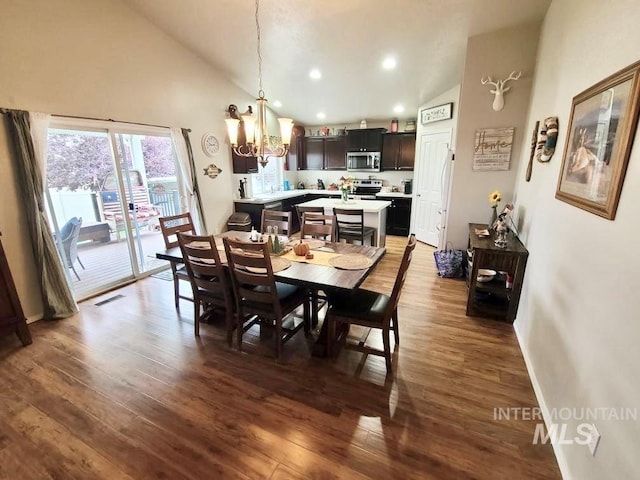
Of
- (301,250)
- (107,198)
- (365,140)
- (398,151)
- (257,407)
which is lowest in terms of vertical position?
(257,407)

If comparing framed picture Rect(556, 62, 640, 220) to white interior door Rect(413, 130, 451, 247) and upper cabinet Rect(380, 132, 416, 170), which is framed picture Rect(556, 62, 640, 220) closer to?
white interior door Rect(413, 130, 451, 247)

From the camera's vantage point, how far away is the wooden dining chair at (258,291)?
2025 mm

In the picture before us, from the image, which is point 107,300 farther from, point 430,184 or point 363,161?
point 363,161

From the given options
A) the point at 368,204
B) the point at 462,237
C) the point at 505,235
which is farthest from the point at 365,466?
the point at 368,204

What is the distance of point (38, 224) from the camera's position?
2.82 m

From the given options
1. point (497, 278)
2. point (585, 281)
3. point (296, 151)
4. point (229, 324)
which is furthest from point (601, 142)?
point (296, 151)

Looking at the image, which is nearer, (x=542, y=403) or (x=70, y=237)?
(x=542, y=403)

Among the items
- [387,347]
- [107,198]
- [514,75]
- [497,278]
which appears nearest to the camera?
[387,347]

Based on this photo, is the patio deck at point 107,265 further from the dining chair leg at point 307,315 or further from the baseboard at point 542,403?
the baseboard at point 542,403

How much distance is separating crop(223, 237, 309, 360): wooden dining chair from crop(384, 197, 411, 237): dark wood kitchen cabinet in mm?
4164

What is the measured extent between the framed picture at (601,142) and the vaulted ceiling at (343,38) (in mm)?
1869

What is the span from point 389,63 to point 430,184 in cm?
223

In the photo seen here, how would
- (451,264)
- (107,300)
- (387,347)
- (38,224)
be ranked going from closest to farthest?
(387,347) → (38,224) → (107,300) → (451,264)

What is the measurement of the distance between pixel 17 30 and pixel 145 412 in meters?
3.49
